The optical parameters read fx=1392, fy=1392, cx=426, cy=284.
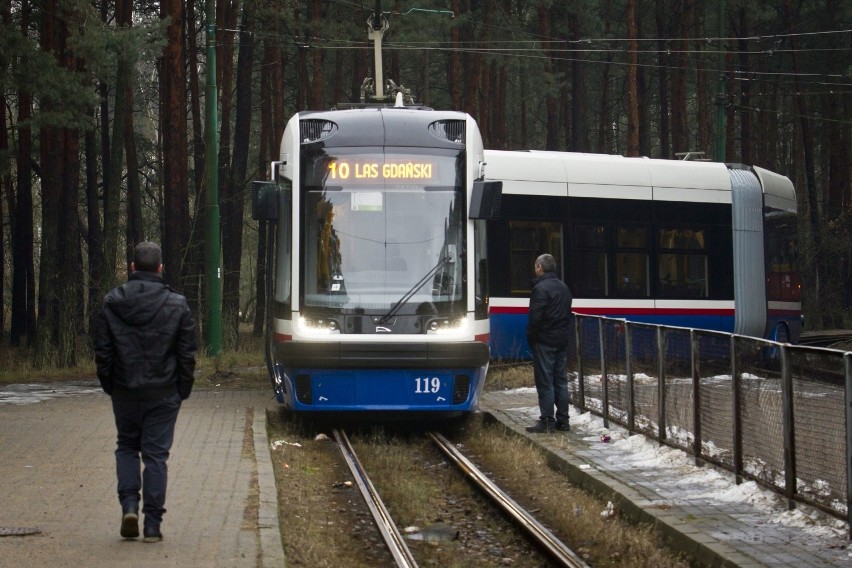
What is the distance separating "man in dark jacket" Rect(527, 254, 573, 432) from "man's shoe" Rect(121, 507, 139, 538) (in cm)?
605

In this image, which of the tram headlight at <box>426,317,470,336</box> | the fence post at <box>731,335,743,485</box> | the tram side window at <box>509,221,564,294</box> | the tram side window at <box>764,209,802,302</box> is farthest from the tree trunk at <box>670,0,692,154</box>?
the fence post at <box>731,335,743,485</box>

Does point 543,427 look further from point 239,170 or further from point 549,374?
point 239,170

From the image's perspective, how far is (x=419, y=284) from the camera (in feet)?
45.7

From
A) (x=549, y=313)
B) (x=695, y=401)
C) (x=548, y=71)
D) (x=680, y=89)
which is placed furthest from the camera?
(x=680, y=89)

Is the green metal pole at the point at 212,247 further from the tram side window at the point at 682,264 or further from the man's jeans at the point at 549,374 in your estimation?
the man's jeans at the point at 549,374

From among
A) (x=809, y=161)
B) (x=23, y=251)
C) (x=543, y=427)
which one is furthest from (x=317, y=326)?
(x=809, y=161)

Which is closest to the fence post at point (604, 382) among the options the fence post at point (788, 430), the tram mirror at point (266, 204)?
the tram mirror at point (266, 204)

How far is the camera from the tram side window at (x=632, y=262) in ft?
69.3

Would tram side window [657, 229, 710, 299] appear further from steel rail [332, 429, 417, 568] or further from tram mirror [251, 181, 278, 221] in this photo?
steel rail [332, 429, 417, 568]

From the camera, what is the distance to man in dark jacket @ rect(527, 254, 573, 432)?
13.4 m

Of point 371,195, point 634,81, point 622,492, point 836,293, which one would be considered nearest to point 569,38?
point 634,81

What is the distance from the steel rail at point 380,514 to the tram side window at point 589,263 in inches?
305

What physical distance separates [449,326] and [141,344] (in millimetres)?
6311

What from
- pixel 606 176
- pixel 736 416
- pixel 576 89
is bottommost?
pixel 736 416
